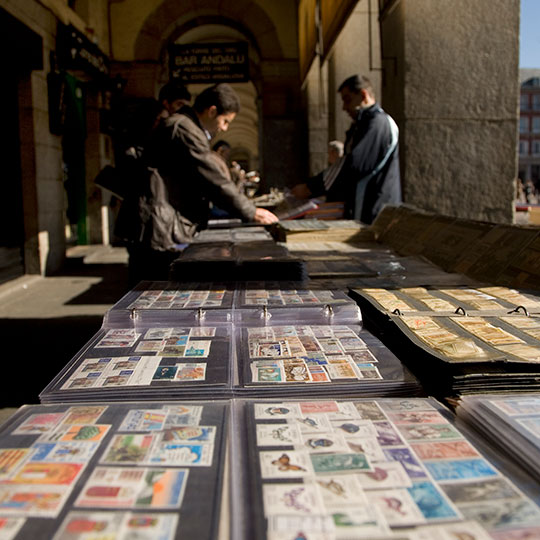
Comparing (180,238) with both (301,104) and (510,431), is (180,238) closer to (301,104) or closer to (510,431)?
(510,431)

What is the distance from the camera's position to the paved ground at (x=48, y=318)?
3.32 meters

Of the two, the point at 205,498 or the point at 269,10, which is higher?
the point at 269,10

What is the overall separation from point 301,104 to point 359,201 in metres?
8.02

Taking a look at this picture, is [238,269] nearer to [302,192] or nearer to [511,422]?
[511,422]

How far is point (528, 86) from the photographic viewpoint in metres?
56.8

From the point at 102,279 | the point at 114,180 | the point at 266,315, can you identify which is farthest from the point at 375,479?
the point at 102,279

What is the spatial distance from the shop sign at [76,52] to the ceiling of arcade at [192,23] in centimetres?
169

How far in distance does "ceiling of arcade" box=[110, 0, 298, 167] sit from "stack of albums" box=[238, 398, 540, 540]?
36.4ft

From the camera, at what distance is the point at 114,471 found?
72cm

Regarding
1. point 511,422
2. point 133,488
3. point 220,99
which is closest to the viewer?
point 133,488

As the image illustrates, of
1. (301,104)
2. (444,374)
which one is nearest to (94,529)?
(444,374)

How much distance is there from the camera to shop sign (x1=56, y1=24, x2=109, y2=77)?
7.77 meters

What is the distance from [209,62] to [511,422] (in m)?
10.9

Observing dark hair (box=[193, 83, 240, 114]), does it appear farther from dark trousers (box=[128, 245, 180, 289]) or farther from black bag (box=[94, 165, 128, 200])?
dark trousers (box=[128, 245, 180, 289])
